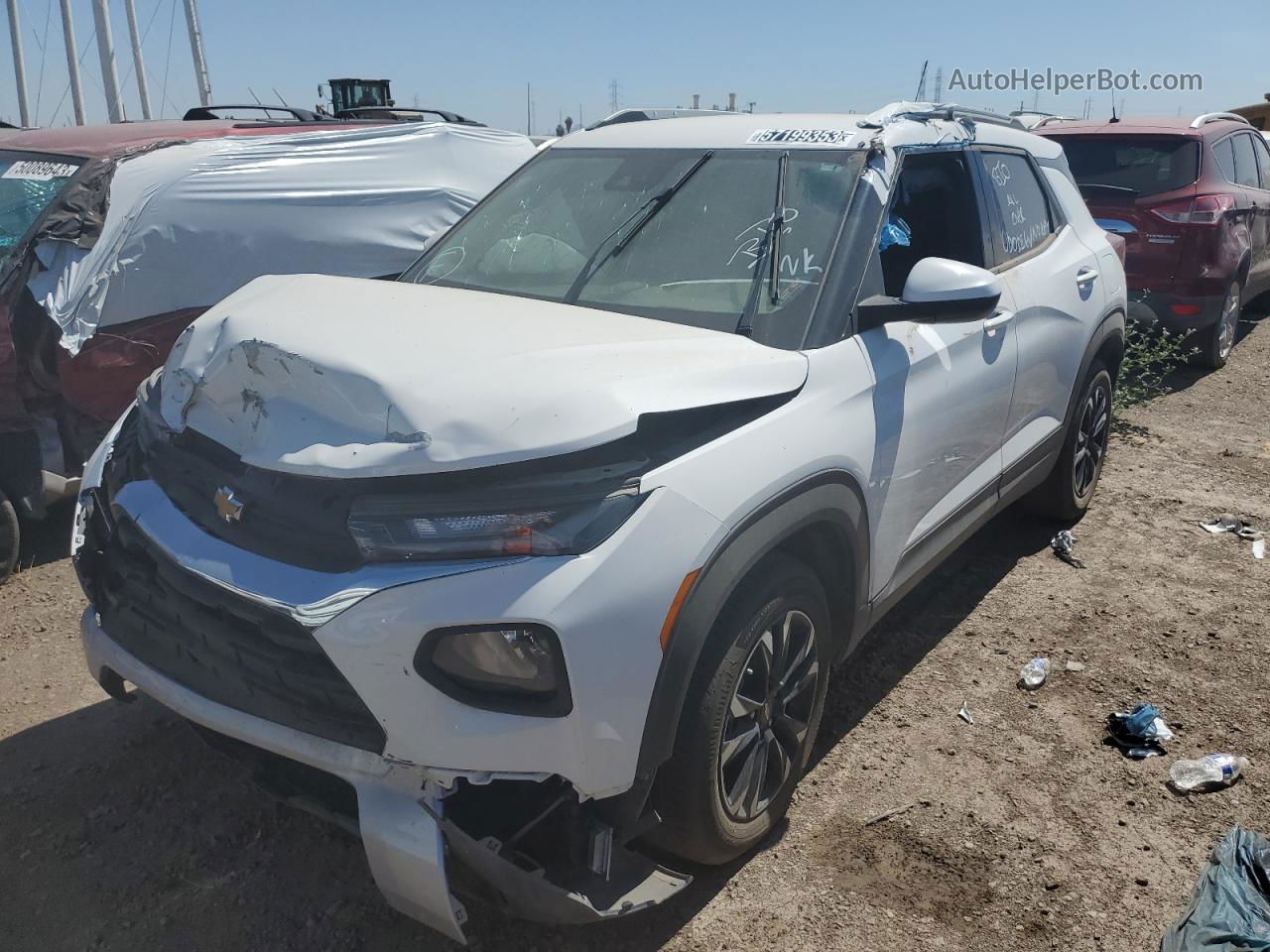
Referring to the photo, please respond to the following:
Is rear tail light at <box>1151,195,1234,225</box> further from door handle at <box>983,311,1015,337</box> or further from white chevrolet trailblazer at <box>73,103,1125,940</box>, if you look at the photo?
white chevrolet trailblazer at <box>73,103,1125,940</box>

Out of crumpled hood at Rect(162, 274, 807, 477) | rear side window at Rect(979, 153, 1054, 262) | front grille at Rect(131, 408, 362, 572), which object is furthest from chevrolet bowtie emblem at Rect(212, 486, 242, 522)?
rear side window at Rect(979, 153, 1054, 262)

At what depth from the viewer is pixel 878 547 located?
307 cm

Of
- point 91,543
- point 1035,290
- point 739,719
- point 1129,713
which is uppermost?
point 1035,290

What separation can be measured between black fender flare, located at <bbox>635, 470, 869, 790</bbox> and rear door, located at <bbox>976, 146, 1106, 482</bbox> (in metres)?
1.37

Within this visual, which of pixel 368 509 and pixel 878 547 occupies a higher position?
pixel 368 509

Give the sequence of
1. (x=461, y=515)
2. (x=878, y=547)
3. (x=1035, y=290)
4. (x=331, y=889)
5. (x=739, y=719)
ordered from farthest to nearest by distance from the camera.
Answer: (x=1035, y=290) < (x=878, y=547) < (x=331, y=889) < (x=739, y=719) < (x=461, y=515)

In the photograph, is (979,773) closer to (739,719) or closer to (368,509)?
(739,719)

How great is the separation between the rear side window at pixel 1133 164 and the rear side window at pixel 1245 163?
0.77m

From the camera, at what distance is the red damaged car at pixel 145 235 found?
4461 mm

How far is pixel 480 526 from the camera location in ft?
6.85

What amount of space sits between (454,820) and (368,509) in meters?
0.65

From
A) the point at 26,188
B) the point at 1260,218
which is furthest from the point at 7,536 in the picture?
the point at 1260,218

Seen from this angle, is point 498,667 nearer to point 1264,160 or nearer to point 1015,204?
point 1015,204

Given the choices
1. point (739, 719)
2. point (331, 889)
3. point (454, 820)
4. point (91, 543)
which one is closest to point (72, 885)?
point (331, 889)
